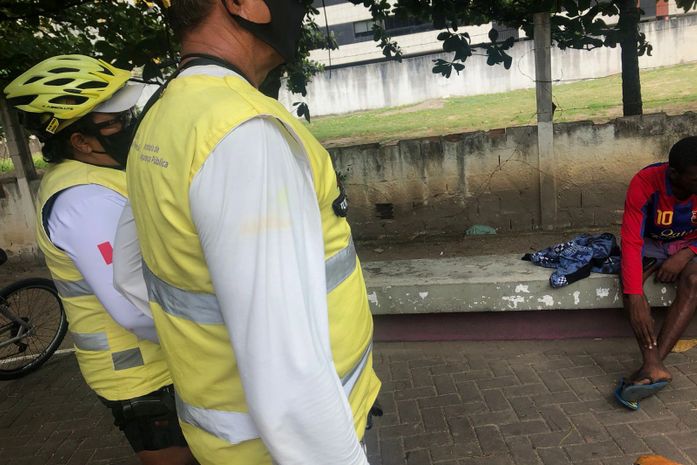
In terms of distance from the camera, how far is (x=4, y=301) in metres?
4.14

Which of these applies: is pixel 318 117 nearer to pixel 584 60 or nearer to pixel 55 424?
pixel 584 60

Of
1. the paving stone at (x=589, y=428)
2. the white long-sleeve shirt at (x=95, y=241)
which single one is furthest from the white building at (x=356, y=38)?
the white long-sleeve shirt at (x=95, y=241)

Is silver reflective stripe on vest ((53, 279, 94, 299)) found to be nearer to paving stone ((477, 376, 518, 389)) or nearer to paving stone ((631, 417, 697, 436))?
paving stone ((477, 376, 518, 389))

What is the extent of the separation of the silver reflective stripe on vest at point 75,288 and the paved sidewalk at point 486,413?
5.38 feet

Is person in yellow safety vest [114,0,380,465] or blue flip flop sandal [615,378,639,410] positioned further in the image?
blue flip flop sandal [615,378,639,410]

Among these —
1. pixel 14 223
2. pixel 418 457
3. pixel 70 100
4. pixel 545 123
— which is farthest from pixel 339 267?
pixel 14 223

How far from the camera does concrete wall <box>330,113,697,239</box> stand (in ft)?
18.6

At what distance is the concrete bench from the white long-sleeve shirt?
227cm

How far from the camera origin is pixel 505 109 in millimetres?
14227

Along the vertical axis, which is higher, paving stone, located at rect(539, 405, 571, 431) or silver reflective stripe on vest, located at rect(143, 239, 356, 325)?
silver reflective stripe on vest, located at rect(143, 239, 356, 325)

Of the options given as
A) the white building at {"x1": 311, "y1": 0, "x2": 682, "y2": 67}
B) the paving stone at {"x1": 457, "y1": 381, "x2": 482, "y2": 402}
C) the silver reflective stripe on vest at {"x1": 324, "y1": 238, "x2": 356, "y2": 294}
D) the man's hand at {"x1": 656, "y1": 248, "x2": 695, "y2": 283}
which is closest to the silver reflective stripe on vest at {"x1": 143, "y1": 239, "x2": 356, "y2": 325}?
the silver reflective stripe on vest at {"x1": 324, "y1": 238, "x2": 356, "y2": 294}

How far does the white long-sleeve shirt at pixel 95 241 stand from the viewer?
4.93 ft

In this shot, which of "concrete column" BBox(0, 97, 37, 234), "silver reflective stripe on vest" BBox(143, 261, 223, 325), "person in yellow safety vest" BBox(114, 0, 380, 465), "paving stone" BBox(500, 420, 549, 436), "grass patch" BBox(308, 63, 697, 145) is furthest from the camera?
"grass patch" BBox(308, 63, 697, 145)

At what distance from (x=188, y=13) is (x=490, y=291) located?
2868 millimetres
